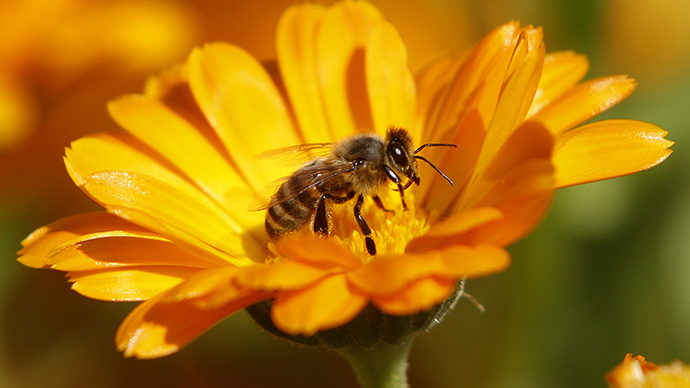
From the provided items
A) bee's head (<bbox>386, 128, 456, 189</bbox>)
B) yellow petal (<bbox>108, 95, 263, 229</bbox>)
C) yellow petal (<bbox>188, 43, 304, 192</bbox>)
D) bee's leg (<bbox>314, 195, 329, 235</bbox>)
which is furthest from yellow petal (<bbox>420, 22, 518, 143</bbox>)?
yellow petal (<bbox>108, 95, 263, 229</bbox>)

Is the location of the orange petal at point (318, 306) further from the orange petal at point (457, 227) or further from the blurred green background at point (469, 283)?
the blurred green background at point (469, 283)

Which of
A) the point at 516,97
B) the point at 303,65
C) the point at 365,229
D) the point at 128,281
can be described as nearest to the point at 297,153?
the point at 303,65

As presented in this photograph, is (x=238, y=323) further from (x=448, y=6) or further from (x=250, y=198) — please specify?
(x=448, y=6)

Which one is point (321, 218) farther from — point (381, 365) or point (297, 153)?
point (381, 365)

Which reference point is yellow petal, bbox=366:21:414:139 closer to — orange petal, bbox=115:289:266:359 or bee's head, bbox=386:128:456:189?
bee's head, bbox=386:128:456:189

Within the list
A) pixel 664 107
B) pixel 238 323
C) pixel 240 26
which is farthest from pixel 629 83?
pixel 240 26
